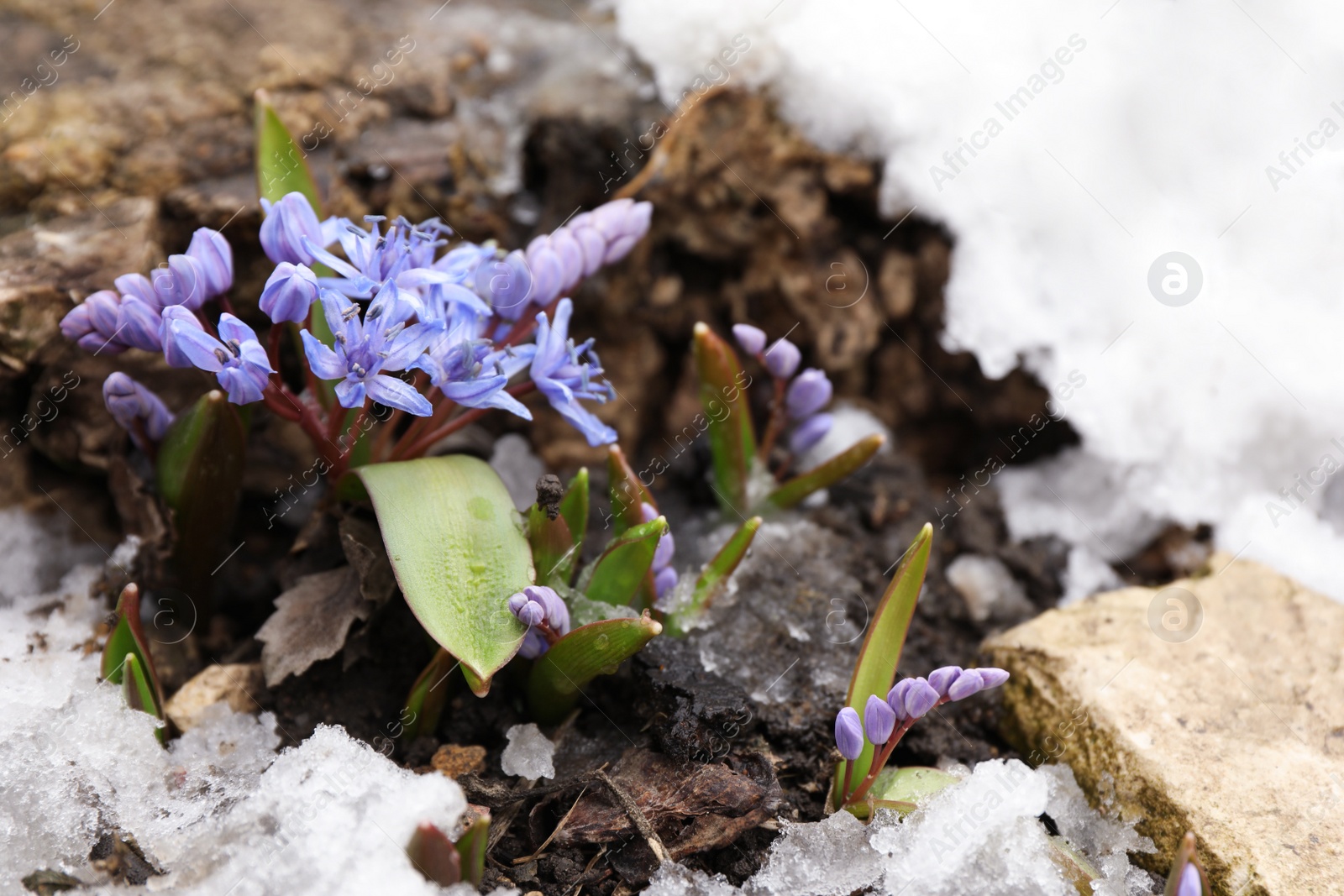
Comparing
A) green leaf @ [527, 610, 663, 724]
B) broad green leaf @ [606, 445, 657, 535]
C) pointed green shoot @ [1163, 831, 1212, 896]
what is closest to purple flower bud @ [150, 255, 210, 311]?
broad green leaf @ [606, 445, 657, 535]

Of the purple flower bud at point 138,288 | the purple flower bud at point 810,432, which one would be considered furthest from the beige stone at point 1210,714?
the purple flower bud at point 138,288

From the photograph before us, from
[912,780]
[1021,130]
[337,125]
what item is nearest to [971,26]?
[1021,130]

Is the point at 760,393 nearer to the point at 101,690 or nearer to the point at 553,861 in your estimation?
the point at 553,861

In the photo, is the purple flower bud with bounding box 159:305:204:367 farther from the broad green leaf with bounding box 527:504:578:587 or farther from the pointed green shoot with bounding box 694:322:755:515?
the pointed green shoot with bounding box 694:322:755:515

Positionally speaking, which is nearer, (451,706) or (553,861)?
(553,861)

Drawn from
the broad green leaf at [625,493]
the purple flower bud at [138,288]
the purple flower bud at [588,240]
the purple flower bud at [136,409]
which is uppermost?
the purple flower bud at [588,240]

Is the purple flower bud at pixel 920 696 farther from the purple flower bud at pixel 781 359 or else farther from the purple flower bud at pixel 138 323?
the purple flower bud at pixel 138 323
